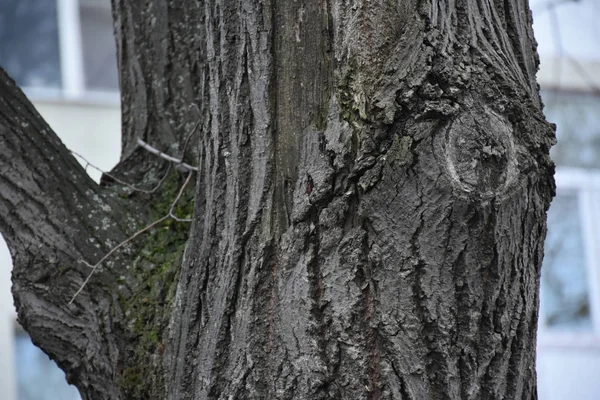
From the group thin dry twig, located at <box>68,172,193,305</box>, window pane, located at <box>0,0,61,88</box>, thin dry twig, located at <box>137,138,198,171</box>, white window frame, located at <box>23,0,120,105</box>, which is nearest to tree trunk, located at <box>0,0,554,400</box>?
thin dry twig, located at <box>68,172,193,305</box>

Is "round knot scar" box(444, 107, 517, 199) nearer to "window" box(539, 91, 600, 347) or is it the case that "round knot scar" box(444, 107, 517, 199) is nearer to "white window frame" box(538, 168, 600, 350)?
"window" box(539, 91, 600, 347)

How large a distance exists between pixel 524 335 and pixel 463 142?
0.40 m

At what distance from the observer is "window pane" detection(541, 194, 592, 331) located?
764 cm

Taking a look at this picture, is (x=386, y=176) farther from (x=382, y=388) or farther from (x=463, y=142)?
(x=382, y=388)

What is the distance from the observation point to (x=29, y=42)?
6980mm

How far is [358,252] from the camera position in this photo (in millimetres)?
1521

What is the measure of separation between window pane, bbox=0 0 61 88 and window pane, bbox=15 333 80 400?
2158mm

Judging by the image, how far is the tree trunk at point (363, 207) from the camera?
4.95ft

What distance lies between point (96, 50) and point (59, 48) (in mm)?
311

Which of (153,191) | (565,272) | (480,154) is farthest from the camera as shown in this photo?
(565,272)

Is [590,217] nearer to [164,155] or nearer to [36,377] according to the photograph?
[36,377]

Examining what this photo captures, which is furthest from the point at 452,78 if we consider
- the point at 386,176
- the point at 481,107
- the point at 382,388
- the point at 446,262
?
the point at 382,388

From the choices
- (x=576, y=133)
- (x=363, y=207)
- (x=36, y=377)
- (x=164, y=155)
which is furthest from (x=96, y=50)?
(x=363, y=207)

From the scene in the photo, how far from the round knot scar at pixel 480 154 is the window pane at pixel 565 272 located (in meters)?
Result: 6.32
